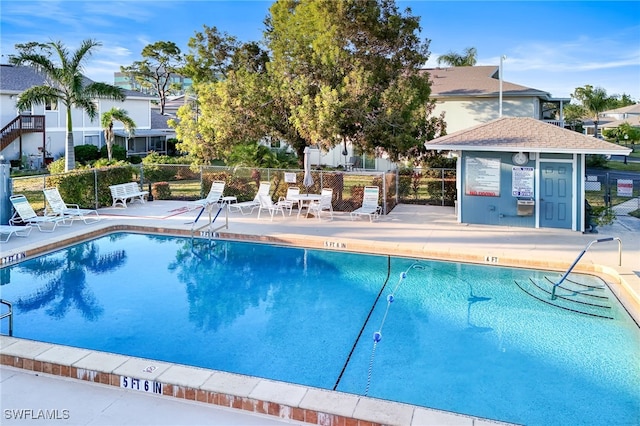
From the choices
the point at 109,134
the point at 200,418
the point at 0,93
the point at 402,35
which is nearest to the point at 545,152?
the point at 402,35

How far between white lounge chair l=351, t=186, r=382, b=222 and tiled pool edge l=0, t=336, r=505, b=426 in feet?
33.1

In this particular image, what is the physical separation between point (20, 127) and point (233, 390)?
1151 inches

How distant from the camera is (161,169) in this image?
20.0 metres

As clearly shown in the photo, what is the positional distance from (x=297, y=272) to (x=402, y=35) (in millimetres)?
10119

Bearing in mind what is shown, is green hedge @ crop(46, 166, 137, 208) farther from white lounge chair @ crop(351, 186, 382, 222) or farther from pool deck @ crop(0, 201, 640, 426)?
pool deck @ crop(0, 201, 640, 426)

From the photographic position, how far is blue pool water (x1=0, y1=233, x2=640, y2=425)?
6066mm

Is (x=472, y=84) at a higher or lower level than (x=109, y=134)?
higher

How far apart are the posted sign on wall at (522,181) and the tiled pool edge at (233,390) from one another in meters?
10.2

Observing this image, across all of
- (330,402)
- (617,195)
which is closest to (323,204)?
(617,195)

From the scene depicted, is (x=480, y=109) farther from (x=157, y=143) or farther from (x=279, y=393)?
(x=157, y=143)

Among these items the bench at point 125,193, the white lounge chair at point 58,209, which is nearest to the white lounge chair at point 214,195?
the bench at point 125,193

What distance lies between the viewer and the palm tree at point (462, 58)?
43.3 m

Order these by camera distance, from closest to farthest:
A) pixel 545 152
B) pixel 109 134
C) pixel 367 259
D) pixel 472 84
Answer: pixel 367 259 < pixel 545 152 < pixel 472 84 < pixel 109 134

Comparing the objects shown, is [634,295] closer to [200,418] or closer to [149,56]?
Answer: [200,418]
